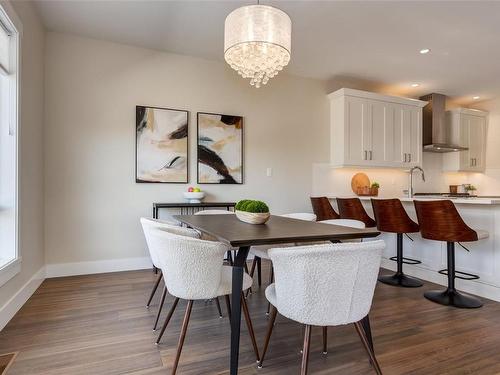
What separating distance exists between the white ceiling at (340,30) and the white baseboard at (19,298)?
257 centimetres

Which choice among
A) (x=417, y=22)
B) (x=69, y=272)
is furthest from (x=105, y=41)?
(x=417, y=22)

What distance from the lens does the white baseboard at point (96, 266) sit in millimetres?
3350

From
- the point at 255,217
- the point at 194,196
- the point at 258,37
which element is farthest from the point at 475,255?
the point at 194,196

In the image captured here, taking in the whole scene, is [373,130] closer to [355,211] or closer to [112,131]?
[355,211]

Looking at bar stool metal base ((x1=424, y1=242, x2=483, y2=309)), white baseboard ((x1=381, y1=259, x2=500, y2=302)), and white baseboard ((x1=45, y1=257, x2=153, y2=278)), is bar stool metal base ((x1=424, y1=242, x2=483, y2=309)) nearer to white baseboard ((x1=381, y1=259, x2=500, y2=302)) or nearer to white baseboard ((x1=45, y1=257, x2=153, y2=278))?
white baseboard ((x1=381, y1=259, x2=500, y2=302))

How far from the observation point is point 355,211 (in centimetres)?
352

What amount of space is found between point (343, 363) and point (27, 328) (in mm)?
2105

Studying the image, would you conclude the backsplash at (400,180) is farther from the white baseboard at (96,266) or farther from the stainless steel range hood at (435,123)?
the white baseboard at (96,266)

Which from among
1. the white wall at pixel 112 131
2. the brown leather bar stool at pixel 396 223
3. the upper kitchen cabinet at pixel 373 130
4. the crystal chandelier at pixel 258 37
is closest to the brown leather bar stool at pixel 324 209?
the brown leather bar stool at pixel 396 223

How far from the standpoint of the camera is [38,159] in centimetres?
306

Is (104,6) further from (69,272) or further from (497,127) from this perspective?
(497,127)

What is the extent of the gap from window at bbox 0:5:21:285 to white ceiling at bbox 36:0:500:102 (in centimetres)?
82

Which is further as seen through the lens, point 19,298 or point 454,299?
point 454,299

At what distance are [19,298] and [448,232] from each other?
3.60m
